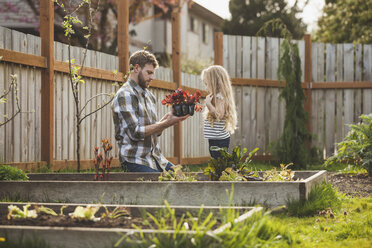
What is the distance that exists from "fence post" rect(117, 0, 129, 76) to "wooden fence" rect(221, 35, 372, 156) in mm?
3386

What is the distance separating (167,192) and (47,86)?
284 cm

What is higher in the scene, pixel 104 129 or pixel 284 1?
pixel 284 1

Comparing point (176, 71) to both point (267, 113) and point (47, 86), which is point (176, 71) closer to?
point (267, 113)

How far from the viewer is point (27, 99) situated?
19.3 ft

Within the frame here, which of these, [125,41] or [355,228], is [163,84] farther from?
[355,228]

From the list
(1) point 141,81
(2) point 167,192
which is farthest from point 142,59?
(2) point 167,192

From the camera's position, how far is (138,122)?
510 cm

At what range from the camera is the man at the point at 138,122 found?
504cm

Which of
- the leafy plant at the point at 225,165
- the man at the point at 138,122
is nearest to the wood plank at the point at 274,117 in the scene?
the man at the point at 138,122

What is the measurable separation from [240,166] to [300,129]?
5.38 m

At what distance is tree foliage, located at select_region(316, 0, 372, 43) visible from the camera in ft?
62.7

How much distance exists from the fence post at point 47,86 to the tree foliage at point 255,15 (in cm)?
1586

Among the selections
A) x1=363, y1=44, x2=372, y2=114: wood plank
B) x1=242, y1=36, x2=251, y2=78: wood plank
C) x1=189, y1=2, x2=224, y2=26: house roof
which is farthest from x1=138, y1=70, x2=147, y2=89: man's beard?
x1=189, y1=2, x2=224, y2=26: house roof

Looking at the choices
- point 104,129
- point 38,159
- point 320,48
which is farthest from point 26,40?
point 320,48
